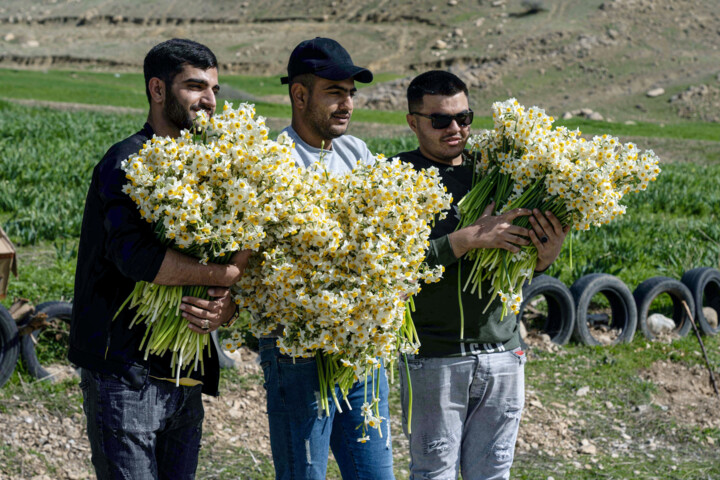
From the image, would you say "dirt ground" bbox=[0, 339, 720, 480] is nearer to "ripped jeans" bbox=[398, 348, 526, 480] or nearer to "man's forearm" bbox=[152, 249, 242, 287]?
"ripped jeans" bbox=[398, 348, 526, 480]

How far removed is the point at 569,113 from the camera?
47250 millimetres

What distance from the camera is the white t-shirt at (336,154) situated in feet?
11.5

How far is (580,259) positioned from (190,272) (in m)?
8.87

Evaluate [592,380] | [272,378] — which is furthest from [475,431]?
[592,380]

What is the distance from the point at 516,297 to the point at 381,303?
0.93 meters

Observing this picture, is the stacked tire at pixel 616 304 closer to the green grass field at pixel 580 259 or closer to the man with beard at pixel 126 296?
the green grass field at pixel 580 259

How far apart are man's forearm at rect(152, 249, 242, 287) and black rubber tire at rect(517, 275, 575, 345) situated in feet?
18.8

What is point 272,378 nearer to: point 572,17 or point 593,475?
point 593,475

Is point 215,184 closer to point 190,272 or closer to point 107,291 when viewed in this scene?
point 190,272

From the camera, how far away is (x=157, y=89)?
3.21 meters

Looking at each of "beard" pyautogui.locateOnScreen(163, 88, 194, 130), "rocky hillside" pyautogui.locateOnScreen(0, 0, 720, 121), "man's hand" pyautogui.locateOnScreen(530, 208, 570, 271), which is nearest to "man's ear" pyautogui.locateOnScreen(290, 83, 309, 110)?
"beard" pyautogui.locateOnScreen(163, 88, 194, 130)

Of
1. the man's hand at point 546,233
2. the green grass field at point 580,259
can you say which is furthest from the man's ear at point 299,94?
the green grass field at point 580,259

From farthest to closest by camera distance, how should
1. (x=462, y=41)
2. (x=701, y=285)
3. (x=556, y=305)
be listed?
(x=462, y=41), (x=701, y=285), (x=556, y=305)

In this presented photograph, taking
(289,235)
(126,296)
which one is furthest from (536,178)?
(126,296)
